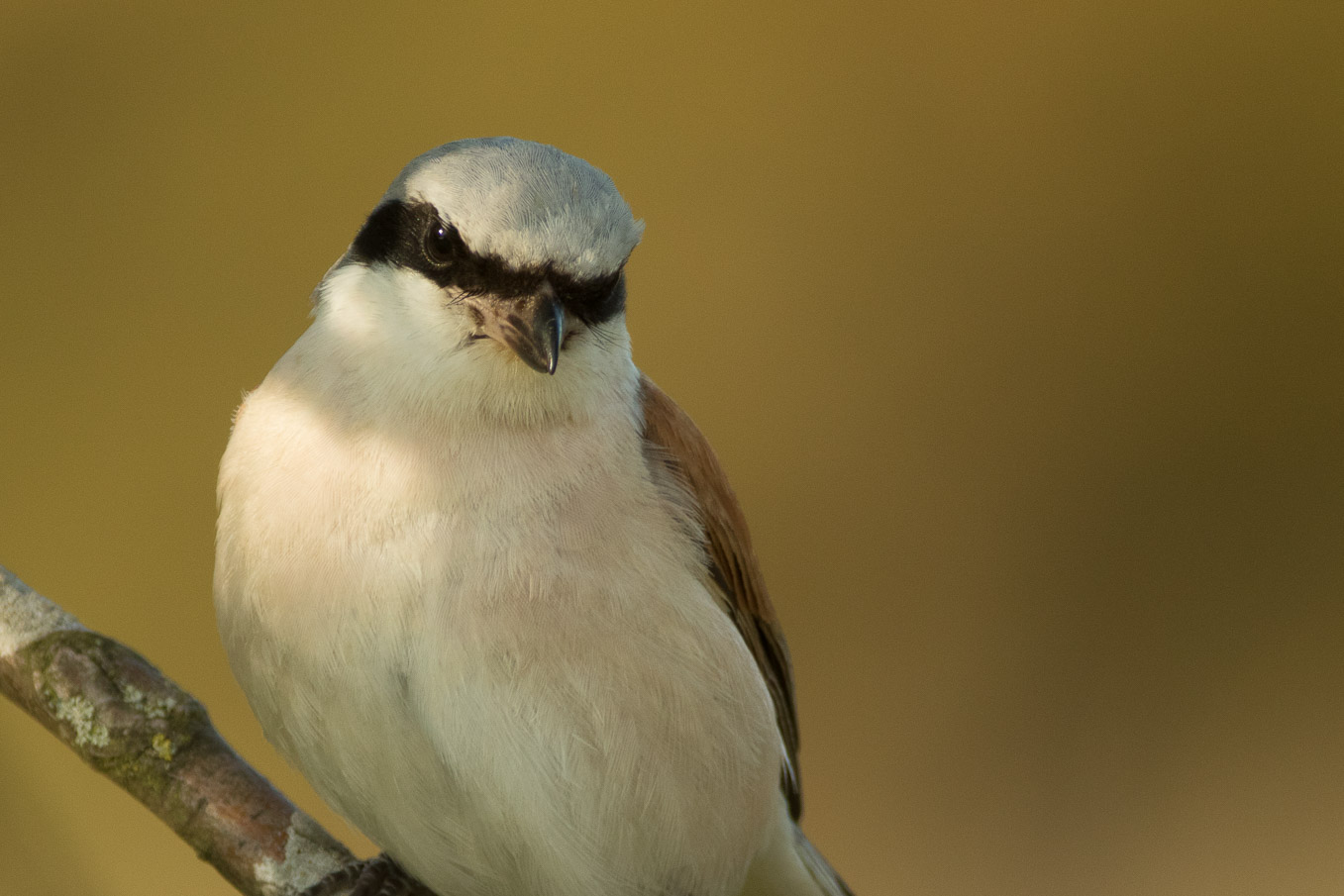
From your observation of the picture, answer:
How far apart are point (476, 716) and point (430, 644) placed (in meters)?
0.11

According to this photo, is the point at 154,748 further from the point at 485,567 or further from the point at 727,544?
the point at 727,544

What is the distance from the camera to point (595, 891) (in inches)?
70.6

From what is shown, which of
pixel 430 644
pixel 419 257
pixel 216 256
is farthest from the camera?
pixel 216 256

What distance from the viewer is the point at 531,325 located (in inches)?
62.9

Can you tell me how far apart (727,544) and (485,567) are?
50cm

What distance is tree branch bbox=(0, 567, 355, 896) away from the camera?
1.69 m

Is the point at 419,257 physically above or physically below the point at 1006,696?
above

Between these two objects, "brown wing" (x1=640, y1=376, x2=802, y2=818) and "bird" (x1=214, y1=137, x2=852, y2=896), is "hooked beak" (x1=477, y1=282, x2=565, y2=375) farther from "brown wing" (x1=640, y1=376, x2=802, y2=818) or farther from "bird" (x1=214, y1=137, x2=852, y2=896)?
"brown wing" (x1=640, y1=376, x2=802, y2=818)

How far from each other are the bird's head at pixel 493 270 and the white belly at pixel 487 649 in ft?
0.41

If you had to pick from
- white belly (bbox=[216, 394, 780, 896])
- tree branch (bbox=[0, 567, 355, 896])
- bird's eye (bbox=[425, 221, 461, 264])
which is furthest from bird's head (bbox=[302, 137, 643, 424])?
tree branch (bbox=[0, 567, 355, 896])

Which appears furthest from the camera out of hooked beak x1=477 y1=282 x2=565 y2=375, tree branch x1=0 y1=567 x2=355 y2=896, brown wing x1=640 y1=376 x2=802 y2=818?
brown wing x1=640 y1=376 x2=802 y2=818

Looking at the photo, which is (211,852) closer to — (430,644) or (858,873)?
(430,644)

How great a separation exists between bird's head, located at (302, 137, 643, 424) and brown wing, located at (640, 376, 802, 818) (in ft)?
0.67

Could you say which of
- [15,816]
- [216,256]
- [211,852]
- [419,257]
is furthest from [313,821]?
[216,256]
